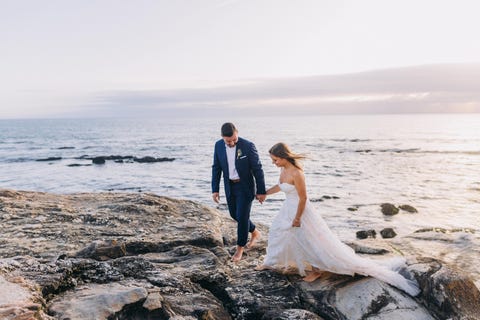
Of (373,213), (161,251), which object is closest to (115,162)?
(373,213)

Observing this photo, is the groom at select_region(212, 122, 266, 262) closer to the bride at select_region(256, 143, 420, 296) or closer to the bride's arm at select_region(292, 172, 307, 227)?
the bride at select_region(256, 143, 420, 296)

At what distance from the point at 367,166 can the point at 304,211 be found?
35.0m

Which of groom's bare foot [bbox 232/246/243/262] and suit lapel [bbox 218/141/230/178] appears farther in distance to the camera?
suit lapel [bbox 218/141/230/178]

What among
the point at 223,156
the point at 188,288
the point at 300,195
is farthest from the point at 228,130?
the point at 188,288

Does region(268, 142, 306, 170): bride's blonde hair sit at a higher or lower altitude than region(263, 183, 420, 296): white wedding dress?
higher

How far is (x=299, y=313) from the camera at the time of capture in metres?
4.95


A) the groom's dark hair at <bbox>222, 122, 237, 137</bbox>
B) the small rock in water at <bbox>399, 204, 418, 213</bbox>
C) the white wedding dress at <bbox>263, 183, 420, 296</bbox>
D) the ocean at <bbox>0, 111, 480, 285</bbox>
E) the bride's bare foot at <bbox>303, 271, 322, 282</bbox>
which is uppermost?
the groom's dark hair at <bbox>222, 122, 237, 137</bbox>

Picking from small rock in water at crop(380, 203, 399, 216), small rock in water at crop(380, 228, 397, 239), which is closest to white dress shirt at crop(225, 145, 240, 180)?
small rock in water at crop(380, 228, 397, 239)

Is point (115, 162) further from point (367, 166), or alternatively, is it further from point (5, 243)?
point (5, 243)

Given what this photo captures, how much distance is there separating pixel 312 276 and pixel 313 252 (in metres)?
0.37

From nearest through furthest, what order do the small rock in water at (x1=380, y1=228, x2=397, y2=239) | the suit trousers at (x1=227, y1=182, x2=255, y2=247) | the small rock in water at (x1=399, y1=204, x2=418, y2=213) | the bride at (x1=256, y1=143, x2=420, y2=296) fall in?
1. the bride at (x1=256, y1=143, x2=420, y2=296)
2. the suit trousers at (x1=227, y1=182, x2=255, y2=247)
3. the small rock in water at (x1=380, y1=228, x2=397, y2=239)
4. the small rock in water at (x1=399, y1=204, x2=418, y2=213)

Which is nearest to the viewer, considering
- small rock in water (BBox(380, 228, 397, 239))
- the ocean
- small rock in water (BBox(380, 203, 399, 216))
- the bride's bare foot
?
the bride's bare foot

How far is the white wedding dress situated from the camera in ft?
18.2

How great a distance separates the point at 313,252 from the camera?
594cm
